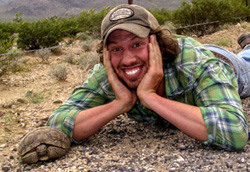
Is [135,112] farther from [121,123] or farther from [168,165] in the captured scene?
[168,165]

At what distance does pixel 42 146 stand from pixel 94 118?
0.55m

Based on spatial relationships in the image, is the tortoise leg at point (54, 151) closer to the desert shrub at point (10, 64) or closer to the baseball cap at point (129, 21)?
the baseball cap at point (129, 21)

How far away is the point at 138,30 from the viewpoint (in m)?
2.86

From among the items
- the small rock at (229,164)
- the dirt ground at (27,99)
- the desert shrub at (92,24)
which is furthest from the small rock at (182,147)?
the desert shrub at (92,24)

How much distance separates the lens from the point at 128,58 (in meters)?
2.90

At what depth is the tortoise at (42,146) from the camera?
2.91 meters

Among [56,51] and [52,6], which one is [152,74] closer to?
[56,51]

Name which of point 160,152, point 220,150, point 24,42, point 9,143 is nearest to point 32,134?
point 9,143

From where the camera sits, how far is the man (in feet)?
9.18

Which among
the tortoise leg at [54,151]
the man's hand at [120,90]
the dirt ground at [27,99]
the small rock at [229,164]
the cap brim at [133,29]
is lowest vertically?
the dirt ground at [27,99]

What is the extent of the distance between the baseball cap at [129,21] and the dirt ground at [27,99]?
5.22ft

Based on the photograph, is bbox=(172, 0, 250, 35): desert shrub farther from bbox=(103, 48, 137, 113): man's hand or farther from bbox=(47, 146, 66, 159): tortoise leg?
bbox=(47, 146, 66, 159): tortoise leg

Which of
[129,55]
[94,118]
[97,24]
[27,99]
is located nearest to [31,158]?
[94,118]

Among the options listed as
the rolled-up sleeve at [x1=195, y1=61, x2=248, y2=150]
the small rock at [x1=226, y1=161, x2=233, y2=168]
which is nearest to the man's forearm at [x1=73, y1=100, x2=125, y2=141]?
the rolled-up sleeve at [x1=195, y1=61, x2=248, y2=150]
